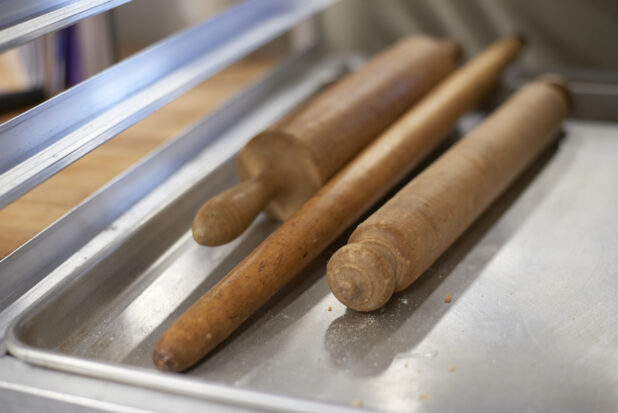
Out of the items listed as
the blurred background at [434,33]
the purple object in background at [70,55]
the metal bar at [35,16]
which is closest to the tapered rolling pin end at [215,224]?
the metal bar at [35,16]

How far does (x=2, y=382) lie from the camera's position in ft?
2.15

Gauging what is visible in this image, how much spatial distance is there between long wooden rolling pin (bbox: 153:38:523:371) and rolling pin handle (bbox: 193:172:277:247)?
46 millimetres

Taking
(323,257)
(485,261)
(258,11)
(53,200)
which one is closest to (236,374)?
(323,257)

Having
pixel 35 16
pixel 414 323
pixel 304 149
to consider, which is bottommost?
pixel 414 323

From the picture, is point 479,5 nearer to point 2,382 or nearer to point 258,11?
point 258,11

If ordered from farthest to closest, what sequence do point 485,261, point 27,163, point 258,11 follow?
point 258,11 → point 485,261 → point 27,163

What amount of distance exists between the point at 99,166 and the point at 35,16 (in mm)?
426

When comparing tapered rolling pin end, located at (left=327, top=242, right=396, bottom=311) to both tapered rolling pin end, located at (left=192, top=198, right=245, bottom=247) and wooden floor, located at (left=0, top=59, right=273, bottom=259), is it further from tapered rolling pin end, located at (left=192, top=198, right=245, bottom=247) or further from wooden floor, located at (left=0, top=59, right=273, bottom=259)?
wooden floor, located at (left=0, top=59, right=273, bottom=259)

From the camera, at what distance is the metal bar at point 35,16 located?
2.30 feet

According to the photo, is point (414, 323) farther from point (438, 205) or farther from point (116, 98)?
point (116, 98)

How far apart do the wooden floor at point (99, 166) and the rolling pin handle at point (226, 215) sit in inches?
10.2

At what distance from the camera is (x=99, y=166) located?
115 centimetres

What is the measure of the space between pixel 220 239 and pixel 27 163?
226 millimetres

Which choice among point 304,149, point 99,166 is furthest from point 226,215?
point 99,166
